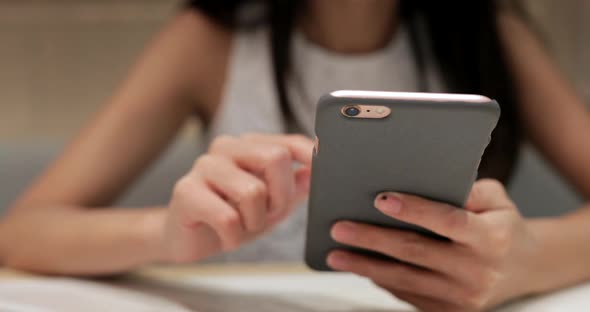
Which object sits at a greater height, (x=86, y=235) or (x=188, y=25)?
(x=188, y=25)

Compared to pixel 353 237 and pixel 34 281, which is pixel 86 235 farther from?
pixel 353 237

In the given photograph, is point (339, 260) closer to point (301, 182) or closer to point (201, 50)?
point (301, 182)

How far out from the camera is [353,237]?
38 cm

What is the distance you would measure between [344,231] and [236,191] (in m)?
0.07

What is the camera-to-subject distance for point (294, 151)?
42cm

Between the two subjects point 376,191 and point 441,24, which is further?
point 441,24

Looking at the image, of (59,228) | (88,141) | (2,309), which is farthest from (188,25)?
(2,309)

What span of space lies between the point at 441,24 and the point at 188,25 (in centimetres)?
30

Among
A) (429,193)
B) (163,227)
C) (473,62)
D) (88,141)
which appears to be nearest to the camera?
(429,193)

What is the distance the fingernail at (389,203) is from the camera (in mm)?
341

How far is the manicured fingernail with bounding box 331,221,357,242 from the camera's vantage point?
1.24 feet

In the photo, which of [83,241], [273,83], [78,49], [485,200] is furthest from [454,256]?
[78,49]

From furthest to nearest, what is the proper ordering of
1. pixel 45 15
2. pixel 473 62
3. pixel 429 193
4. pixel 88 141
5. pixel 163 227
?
pixel 45 15
pixel 473 62
pixel 88 141
pixel 163 227
pixel 429 193

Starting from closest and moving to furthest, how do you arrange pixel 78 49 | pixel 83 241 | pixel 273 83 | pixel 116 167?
pixel 83 241 → pixel 116 167 → pixel 273 83 → pixel 78 49
